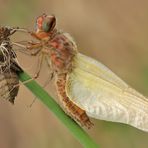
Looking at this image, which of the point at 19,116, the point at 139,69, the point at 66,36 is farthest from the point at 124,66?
the point at 66,36

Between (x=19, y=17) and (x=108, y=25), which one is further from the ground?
(x=19, y=17)

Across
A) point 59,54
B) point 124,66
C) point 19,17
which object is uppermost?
point 59,54

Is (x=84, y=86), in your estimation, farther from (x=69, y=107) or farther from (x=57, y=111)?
(x=57, y=111)

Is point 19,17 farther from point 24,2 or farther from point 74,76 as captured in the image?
point 74,76

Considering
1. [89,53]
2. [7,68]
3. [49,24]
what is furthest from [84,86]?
[89,53]

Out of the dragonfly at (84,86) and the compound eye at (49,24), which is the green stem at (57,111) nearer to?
the dragonfly at (84,86)

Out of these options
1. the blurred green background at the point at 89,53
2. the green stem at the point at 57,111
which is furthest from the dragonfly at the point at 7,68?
the blurred green background at the point at 89,53

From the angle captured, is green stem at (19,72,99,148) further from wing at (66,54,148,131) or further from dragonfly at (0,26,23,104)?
wing at (66,54,148,131)
